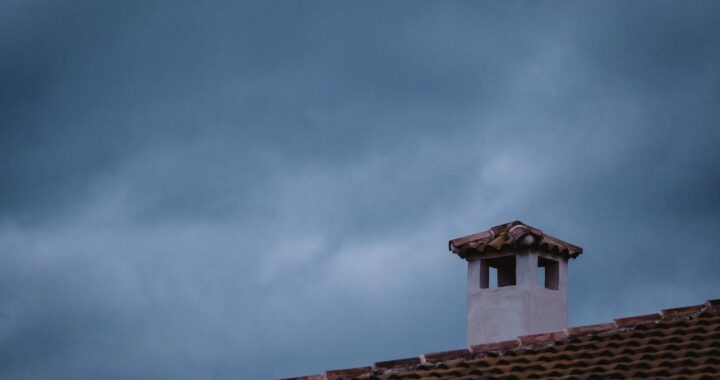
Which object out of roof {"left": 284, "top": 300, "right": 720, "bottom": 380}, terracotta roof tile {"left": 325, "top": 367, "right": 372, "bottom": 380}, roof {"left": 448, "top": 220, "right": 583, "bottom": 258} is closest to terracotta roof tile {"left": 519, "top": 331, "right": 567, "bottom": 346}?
roof {"left": 284, "top": 300, "right": 720, "bottom": 380}

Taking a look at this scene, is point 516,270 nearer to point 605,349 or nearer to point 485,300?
point 485,300

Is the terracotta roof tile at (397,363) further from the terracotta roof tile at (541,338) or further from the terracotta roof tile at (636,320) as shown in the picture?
the terracotta roof tile at (636,320)

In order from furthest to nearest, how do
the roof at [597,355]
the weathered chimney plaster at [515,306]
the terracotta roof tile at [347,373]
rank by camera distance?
the weathered chimney plaster at [515,306]
the terracotta roof tile at [347,373]
the roof at [597,355]

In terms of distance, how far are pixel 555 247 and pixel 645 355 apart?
514 cm

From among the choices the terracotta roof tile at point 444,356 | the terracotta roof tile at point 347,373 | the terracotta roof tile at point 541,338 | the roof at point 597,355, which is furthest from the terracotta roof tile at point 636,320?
the terracotta roof tile at point 347,373

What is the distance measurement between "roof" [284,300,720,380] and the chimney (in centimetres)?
262

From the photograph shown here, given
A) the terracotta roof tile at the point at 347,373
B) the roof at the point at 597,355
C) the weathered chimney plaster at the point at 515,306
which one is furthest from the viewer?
the weathered chimney plaster at the point at 515,306

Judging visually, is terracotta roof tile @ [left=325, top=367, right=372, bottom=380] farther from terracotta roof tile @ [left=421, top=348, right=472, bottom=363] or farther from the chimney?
the chimney

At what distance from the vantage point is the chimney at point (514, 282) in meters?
15.9

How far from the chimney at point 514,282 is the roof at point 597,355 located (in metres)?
2.62

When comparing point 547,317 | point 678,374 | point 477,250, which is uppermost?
point 477,250

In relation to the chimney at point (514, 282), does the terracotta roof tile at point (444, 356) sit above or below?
below

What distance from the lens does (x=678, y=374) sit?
1080cm

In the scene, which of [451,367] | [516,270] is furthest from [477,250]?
[451,367]
